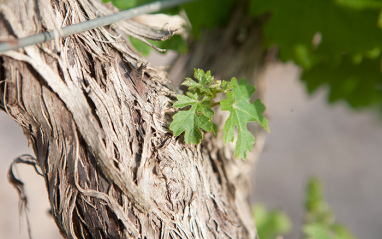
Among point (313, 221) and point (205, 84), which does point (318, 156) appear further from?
point (205, 84)

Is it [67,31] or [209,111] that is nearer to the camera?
[67,31]

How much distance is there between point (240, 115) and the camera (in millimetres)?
836

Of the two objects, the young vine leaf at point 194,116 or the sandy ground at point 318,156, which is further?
the sandy ground at point 318,156

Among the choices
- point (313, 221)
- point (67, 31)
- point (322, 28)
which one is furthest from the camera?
point (313, 221)

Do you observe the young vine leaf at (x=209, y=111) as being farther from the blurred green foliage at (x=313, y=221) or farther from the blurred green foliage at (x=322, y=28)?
the blurred green foliage at (x=313, y=221)

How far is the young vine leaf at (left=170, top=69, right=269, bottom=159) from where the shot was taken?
2.52 feet

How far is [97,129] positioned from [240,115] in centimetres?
34

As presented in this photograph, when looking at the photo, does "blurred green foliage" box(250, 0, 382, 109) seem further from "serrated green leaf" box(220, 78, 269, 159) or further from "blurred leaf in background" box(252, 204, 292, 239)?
"blurred leaf in background" box(252, 204, 292, 239)

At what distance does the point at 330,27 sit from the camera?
1.29 m

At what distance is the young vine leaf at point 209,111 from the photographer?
30.3 inches

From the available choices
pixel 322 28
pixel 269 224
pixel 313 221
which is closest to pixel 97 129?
pixel 322 28

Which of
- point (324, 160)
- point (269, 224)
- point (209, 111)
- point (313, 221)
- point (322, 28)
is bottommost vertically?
point (209, 111)

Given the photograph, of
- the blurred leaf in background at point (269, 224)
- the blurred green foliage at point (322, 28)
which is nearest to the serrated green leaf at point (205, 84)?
the blurred green foliage at point (322, 28)

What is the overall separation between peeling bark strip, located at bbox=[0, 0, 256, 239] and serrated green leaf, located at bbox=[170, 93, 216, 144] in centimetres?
4
